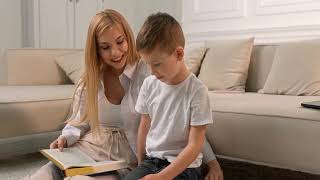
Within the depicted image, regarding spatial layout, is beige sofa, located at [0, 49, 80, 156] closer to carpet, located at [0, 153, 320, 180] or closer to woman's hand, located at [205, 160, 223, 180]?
carpet, located at [0, 153, 320, 180]

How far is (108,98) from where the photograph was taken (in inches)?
58.1

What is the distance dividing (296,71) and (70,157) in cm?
124

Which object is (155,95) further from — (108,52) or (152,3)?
(152,3)

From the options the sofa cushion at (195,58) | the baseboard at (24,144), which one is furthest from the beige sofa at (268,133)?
the baseboard at (24,144)

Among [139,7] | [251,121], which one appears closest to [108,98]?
[251,121]

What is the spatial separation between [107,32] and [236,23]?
6.86 ft

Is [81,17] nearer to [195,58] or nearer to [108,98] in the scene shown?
[195,58]

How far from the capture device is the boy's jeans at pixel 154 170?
3.90ft

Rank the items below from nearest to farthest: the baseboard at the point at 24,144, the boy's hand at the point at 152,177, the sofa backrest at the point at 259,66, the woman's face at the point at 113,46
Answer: the boy's hand at the point at 152,177 → the woman's face at the point at 113,46 → the sofa backrest at the point at 259,66 → the baseboard at the point at 24,144

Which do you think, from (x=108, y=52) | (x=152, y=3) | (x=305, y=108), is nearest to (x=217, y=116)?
(x=305, y=108)

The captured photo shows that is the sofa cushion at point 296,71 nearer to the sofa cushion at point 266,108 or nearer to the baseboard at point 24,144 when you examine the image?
the sofa cushion at point 266,108

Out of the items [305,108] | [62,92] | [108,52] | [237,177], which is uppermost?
[108,52]

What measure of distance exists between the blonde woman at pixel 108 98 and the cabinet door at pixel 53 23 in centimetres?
239

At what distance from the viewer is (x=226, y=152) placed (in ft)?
5.23
